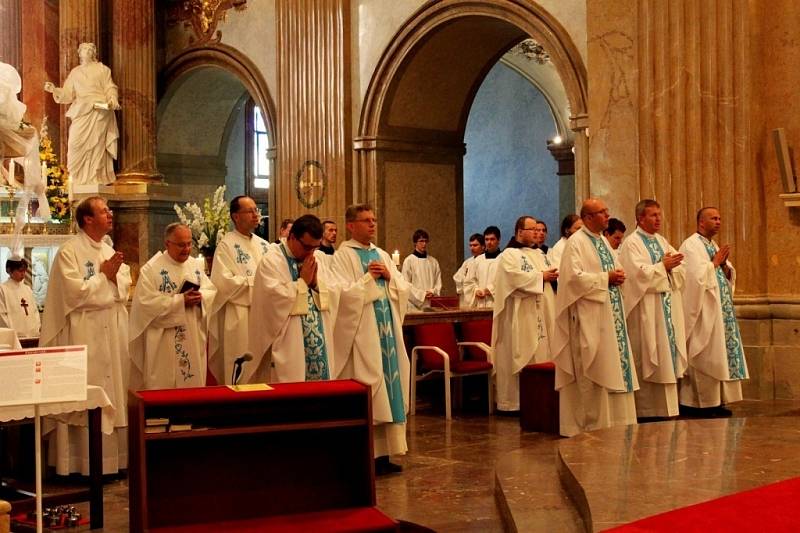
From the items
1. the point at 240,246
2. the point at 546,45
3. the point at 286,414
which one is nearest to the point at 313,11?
the point at 546,45

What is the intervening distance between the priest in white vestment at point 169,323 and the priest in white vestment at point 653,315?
123 inches

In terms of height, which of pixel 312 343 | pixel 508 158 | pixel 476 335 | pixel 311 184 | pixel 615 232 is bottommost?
pixel 476 335

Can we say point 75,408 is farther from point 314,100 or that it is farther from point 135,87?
point 135,87

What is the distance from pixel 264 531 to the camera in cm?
491

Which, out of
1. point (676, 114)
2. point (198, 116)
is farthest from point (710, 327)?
point (198, 116)

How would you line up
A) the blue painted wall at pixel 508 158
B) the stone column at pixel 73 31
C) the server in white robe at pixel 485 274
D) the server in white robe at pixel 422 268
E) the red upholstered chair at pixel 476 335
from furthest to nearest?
the blue painted wall at pixel 508 158 < the stone column at pixel 73 31 < the server in white robe at pixel 422 268 < the server in white robe at pixel 485 274 < the red upholstered chair at pixel 476 335

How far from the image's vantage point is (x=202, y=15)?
16.7m

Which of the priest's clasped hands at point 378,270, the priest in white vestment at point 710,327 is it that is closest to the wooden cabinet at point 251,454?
the priest's clasped hands at point 378,270

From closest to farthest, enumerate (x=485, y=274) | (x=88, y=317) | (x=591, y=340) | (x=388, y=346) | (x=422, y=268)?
(x=88, y=317) < (x=388, y=346) < (x=591, y=340) < (x=485, y=274) < (x=422, y=268)

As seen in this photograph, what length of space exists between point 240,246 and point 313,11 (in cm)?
702

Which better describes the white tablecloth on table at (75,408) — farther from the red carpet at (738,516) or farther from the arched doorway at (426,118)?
the arched doorway at (426,118)

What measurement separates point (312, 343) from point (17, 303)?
16.6 feet

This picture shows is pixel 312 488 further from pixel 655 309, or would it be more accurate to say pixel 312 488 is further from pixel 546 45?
pixel 546 45

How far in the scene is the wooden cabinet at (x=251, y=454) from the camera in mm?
5051
